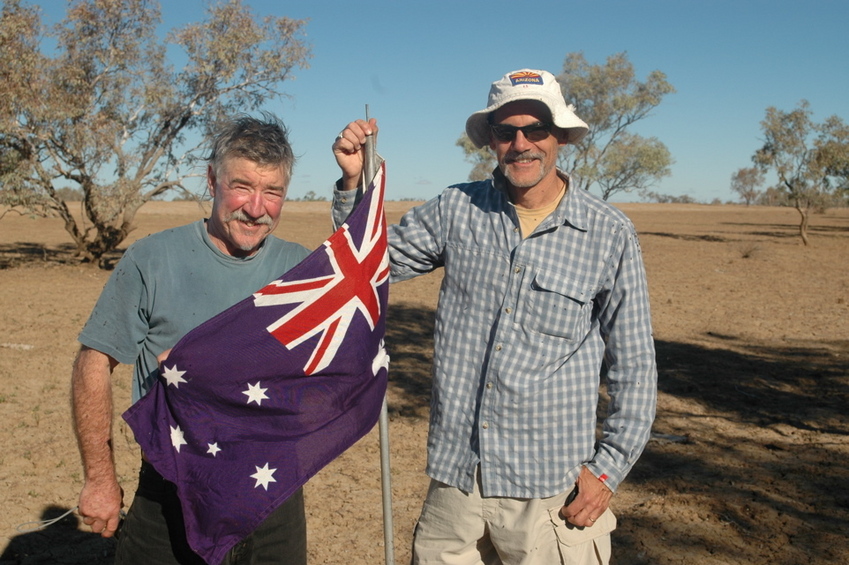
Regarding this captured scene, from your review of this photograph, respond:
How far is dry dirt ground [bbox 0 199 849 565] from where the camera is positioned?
15.2 ft

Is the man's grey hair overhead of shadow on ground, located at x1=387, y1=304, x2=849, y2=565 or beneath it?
overhead

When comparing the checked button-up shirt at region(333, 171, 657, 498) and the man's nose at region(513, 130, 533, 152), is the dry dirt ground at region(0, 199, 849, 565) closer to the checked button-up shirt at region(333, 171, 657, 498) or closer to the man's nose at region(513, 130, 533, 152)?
the checked button-up shirt at region(333, 171, 657, 498)

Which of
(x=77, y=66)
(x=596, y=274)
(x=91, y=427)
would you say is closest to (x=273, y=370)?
(x=91, y=427)

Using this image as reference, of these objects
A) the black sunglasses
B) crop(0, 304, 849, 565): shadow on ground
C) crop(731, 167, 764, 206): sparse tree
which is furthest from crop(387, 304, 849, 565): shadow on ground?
crop(731, 167, 764, 206): sparse tree

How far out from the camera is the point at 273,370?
254cm

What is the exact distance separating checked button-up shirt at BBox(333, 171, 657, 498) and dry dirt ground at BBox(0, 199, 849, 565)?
2069 millimetres

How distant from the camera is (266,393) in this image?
253cm

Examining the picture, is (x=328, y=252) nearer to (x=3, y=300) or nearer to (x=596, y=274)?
(x=596, y=274)

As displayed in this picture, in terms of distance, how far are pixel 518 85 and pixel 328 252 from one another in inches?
35.2

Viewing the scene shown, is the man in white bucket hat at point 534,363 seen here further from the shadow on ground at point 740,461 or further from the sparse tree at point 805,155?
the sparse tree at point 805,155

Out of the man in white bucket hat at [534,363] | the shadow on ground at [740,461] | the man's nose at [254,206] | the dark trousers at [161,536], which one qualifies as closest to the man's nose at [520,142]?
the man in white bucket hat at [534,363]

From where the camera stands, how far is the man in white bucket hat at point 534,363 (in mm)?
2668

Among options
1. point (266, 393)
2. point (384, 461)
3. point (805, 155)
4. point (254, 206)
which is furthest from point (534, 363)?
point (805, 155)

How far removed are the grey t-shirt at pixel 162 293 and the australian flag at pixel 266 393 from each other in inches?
3.2
